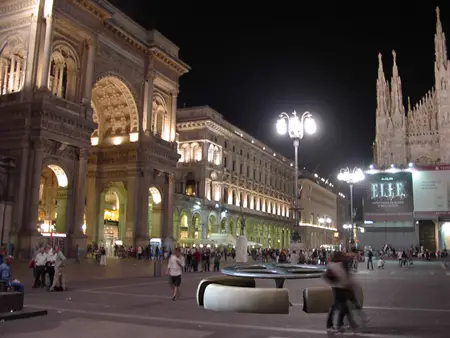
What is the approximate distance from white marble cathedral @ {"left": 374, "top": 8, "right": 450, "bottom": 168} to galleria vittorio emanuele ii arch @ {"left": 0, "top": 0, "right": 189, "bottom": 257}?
3609 cm

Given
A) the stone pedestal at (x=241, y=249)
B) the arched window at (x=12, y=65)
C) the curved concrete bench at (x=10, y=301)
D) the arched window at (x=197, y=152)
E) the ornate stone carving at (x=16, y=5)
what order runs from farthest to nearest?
1. the arched window at (x=197, y=152)
2. the stone pedestal at (x=241, y=249)
3. the arched window at (x=12, y=65)
4. the ornate stone carving at (x=16, y=5)
5. the curved concrete bench at (x=10, y=301)

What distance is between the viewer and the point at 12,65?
110 feet

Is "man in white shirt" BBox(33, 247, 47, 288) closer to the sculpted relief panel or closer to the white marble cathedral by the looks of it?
the sculpted relief panel

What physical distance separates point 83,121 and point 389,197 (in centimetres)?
3891

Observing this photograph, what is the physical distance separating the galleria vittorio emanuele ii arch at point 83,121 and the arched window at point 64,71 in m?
0.08

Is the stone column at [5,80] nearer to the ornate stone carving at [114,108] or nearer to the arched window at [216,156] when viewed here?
the ornate stone carving at [114,108]

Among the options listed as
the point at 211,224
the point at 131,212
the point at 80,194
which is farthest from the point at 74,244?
the point at 211,224

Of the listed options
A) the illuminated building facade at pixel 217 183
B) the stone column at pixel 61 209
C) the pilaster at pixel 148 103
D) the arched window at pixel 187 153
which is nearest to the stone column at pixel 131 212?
the pilaster at pixel 148 103

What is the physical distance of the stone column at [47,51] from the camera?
3166 cm

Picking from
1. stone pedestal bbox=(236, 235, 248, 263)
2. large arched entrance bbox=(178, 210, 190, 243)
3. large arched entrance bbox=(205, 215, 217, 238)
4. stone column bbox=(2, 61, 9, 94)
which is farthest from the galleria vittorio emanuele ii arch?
large arched entrance bbox=(205, 215, 217, 238)

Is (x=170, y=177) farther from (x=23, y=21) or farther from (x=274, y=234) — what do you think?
(x=274, y=234)

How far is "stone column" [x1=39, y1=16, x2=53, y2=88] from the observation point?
1246 inches

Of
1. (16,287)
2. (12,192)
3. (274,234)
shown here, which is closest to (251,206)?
(274,234)

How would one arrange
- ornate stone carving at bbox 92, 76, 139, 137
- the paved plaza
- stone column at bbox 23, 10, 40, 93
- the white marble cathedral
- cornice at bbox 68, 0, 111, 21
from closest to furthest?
the paved plaza → stone column at bbox 23, 10, 40, 93 → cornice at bbox 68, 0, 111, 21 → ornate stone carving at bbox 92, 76, 139, 137 → the white marble cathedral
